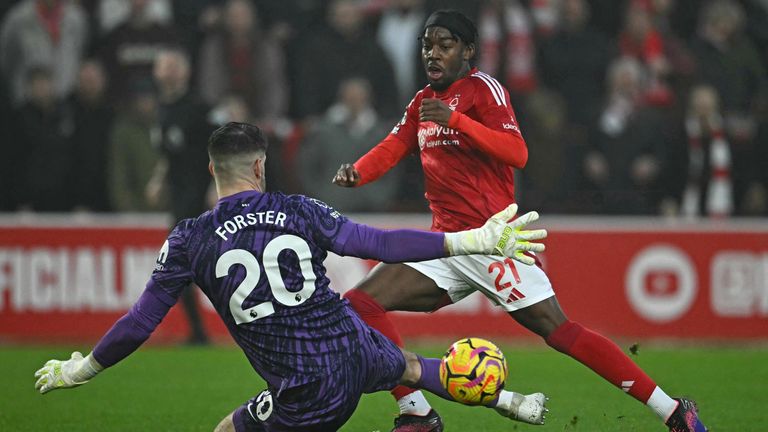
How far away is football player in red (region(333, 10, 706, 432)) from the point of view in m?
6.53

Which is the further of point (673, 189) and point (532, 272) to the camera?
point (673, 189)

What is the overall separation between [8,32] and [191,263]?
32.6ft

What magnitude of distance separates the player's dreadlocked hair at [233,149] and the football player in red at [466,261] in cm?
132

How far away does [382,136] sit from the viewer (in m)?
13.4

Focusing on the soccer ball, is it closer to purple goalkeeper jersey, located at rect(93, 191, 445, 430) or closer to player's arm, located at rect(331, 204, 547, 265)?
purple goalkeeper jersey, located at rect(93, 191, 445, 430)

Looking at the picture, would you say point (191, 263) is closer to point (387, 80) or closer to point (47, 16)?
point (387, 80)

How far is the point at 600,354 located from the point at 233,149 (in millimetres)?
2387

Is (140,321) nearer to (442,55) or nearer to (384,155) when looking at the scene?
(384,155)

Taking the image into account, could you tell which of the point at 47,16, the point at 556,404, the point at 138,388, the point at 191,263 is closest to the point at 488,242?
the point at 191,263

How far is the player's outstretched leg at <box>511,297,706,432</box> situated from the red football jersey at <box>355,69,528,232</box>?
623 mm

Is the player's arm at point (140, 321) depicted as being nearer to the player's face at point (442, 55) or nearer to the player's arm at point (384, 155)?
the player's arm at point (384, 155)

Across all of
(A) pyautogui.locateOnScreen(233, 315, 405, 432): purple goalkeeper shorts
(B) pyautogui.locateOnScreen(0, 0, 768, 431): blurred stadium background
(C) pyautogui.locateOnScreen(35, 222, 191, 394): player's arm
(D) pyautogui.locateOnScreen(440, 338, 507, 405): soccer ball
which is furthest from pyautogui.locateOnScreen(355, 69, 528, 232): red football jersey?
(B) pyautogui.locateOnScreen(0, 0, 768, 431): blurred stadium background

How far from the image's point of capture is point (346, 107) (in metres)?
13.4

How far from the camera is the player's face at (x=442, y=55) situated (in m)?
6.71
